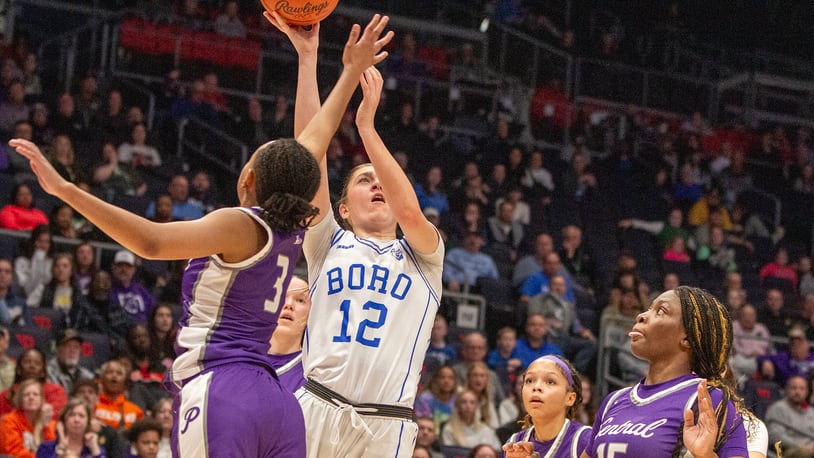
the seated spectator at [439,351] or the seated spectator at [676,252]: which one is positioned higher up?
the seated spectator at [676,252]

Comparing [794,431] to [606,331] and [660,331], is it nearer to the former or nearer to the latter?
[606,331]

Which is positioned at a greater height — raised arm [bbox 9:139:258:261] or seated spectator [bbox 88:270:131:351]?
raised arm [bbox 9:139:258:261]

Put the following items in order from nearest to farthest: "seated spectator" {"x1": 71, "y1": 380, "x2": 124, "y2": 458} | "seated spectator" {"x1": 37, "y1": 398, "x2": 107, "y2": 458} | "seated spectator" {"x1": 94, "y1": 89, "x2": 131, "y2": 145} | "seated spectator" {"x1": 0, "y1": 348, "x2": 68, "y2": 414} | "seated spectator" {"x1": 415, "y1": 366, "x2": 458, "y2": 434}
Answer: "seated spectator" {"x1": 37, "y1": 398, "x2": 107, "y2": 458}, "seated spectator" {"x1": 71, "y1": 380, "x2": 124, "y2": 458}, "seated spectator" {"x1": 0, "y1": 348, "x2": 68, "y2": 414}, "seated spectator" {"x1": 415, "y1": 366, "x2": 458, "y2": 434}, "seated spectator" {"x1": 94, "y1": 89, "x2": 131, "y2": 145}

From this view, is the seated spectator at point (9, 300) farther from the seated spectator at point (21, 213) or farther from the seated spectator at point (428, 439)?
the seated spectator at point (428, 439)

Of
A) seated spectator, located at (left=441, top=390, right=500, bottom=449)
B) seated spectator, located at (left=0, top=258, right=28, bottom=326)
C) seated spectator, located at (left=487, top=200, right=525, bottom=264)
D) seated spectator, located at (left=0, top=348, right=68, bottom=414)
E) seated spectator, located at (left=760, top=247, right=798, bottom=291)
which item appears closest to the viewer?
seated spectator, located at (left=0, top=348, right=68, bottom=414)

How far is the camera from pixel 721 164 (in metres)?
19.1

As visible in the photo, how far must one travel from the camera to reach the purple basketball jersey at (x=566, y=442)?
212 inches

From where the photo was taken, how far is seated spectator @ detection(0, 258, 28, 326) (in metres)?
10.4

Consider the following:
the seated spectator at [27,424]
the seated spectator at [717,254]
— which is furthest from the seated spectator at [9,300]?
the seated spectator at [717,254]

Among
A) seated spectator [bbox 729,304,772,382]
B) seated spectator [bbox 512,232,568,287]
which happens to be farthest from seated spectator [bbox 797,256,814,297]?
seated spectator [bbox 512,232,568,287]

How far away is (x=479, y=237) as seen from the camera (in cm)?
1393

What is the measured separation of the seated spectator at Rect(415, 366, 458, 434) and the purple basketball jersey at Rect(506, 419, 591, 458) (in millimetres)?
5125

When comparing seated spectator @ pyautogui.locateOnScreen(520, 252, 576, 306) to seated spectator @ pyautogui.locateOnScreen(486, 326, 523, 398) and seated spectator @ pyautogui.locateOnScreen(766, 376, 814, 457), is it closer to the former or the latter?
seated spectator @ pyautogui.locateOnScreen(486, 326, 523, 398)

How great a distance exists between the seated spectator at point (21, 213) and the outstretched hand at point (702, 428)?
867cm
